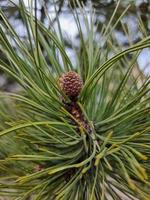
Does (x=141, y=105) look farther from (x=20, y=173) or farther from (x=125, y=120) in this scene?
(x=20, y=173)

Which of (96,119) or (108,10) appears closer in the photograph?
(96,119)

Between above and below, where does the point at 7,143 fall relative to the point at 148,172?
above

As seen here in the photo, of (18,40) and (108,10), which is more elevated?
(108,10)

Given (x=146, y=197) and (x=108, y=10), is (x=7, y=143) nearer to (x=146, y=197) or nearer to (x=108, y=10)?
(x=146, y=197)

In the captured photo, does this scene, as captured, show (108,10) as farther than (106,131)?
Yes

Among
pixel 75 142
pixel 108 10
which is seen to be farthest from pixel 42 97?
pixel 108 10

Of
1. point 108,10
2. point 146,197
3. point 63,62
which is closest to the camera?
point 146,197

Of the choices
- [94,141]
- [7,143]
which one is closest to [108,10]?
[7,143]

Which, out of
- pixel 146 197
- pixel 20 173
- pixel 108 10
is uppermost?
pixel 108 10

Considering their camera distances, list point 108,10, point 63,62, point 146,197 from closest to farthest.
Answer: point 146,197 → point 63,62 → point 108,10
